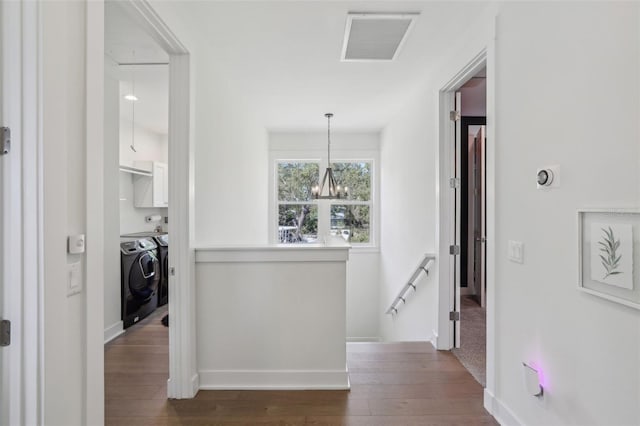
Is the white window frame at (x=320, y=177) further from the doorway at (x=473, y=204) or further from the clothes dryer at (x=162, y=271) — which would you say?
the clothes dryer at (x=162, y=271)

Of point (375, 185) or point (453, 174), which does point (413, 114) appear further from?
point (375, 185)

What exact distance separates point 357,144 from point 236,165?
2.93m

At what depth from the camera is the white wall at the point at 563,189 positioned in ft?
3.92

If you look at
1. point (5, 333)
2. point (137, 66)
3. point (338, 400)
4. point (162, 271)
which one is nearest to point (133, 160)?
point (162, 271)

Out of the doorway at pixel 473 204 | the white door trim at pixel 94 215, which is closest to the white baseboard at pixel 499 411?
the doorway at pixel 473 204

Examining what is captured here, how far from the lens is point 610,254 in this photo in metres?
A: 1.23

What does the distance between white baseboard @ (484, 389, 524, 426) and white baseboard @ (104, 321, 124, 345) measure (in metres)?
3.38

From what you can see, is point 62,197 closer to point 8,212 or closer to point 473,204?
point 8,212

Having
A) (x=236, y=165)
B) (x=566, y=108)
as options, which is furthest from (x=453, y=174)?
(x=236, y=165)

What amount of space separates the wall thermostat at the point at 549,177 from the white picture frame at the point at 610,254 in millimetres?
202

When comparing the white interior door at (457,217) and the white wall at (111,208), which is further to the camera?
the white wall at (111,208)

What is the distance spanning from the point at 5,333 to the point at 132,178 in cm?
432

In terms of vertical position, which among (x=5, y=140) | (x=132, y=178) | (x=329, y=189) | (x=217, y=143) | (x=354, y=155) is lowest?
(x=5, y=140)

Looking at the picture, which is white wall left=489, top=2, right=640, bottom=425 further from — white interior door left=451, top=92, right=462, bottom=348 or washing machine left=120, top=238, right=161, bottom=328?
washing machine left=120, top=238, right=161, bottom=328
